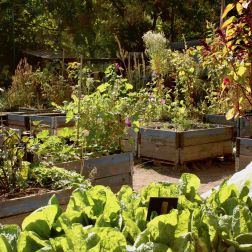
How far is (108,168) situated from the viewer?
5086mm

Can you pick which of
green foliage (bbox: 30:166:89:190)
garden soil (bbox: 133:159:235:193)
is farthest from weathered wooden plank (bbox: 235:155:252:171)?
green foliage (bbox: 30:166:89:190)

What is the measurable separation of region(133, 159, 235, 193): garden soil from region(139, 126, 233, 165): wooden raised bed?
12 cm

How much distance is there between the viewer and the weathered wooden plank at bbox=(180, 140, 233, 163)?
24.5ft

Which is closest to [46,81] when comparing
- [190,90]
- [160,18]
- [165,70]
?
[165,70]

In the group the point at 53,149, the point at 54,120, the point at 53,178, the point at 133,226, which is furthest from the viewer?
the point at 54,120

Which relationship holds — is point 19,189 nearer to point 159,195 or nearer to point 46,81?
point 159,195

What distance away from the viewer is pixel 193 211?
1.65 meters

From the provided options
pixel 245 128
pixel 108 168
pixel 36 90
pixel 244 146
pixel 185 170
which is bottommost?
pixel 185 170

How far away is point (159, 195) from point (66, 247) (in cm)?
58

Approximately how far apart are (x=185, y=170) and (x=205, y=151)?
1.66ft

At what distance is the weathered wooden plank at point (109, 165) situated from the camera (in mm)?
4961

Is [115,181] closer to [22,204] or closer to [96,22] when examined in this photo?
[22,204]

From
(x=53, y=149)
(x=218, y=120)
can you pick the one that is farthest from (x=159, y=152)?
(x=53, y=149)

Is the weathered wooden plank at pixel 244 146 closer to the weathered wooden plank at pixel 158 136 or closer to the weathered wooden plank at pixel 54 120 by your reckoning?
the weathered wooden plank at pixel 158 136
